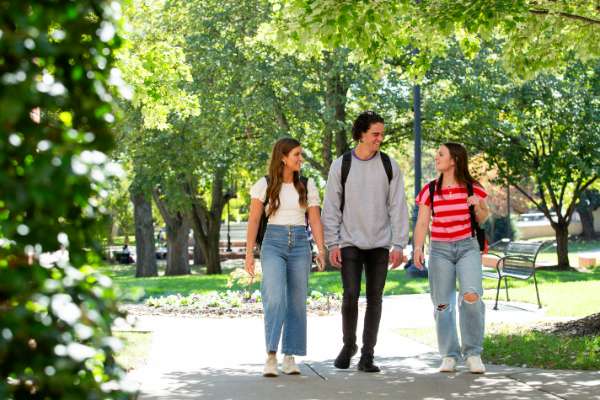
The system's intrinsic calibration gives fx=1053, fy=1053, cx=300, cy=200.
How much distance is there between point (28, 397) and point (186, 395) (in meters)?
4.90

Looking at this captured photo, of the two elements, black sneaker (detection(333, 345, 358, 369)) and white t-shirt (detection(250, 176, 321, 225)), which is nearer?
white t-shirt (detection(250, 176, 321, 225))

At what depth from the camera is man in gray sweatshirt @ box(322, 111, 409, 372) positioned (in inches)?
331

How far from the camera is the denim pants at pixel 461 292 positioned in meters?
8.39

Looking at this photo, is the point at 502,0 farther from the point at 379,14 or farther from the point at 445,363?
the point at 445,363

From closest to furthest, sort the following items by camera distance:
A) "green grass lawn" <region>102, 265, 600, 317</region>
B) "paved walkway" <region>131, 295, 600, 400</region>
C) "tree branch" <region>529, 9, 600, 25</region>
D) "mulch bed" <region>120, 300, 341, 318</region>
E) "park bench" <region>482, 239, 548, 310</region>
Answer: "paved walkway" <region>131, 295, 600, 400</region>
"tree branch" <region>529, 9, 600, 25</region>
"park bench" <region>482, 239, 548, 310</region>
"mulch bed" <region>120, 300, 341, 318</region>
"green grass lawn" <region>102, 265, 600, 317</region>

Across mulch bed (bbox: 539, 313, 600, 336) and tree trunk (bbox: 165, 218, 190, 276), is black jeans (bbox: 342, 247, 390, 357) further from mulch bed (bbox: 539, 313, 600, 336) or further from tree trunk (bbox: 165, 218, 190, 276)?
tree trunk (bbox: 165, 218, 190, 276)

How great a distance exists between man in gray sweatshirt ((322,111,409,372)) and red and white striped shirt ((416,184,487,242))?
25 centimetres

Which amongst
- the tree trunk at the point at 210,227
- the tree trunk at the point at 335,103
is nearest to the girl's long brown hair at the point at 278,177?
the tree trunk at the point at 335,103

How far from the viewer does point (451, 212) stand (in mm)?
8461

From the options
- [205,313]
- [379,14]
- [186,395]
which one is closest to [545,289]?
[205,313]

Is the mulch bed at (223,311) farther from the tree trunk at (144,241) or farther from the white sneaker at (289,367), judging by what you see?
the tree trunk at (144,241)

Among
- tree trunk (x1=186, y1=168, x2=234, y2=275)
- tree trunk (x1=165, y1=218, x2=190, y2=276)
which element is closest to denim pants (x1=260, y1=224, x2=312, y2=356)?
tree trunk (x1=186, y1=168, x2=234, y2=275)

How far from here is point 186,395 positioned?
7363 millimetres

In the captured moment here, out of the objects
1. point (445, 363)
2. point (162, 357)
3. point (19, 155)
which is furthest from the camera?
point (162, 357)
